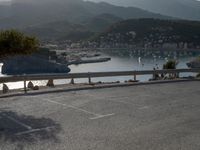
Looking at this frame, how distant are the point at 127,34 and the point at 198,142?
557ft

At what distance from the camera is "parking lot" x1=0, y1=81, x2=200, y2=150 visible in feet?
27.9

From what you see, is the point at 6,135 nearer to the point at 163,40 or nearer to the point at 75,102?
the point at 75,102

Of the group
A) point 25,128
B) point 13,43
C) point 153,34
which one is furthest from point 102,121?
point 153,34

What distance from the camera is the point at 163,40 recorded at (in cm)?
17438

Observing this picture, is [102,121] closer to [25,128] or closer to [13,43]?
[25,128]

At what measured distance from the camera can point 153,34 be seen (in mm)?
173625

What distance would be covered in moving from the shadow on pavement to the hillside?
494ft

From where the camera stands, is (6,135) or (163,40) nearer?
(6,135)

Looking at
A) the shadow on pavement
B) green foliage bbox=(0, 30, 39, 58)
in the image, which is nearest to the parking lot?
the shadow on pavement

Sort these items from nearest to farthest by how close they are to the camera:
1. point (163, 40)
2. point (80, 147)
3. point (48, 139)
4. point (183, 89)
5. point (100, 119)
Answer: point (80, 147) < point (48, 139) < point (100, 119) < point (183, 89) < point (163, 40)

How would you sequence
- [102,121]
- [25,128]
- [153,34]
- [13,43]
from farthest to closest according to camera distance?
[153,34], [13,43], [102,121], [25,128]

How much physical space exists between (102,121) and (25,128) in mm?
2045

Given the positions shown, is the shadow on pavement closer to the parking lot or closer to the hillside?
the parking lot

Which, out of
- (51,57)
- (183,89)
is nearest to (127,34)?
(51,57)
